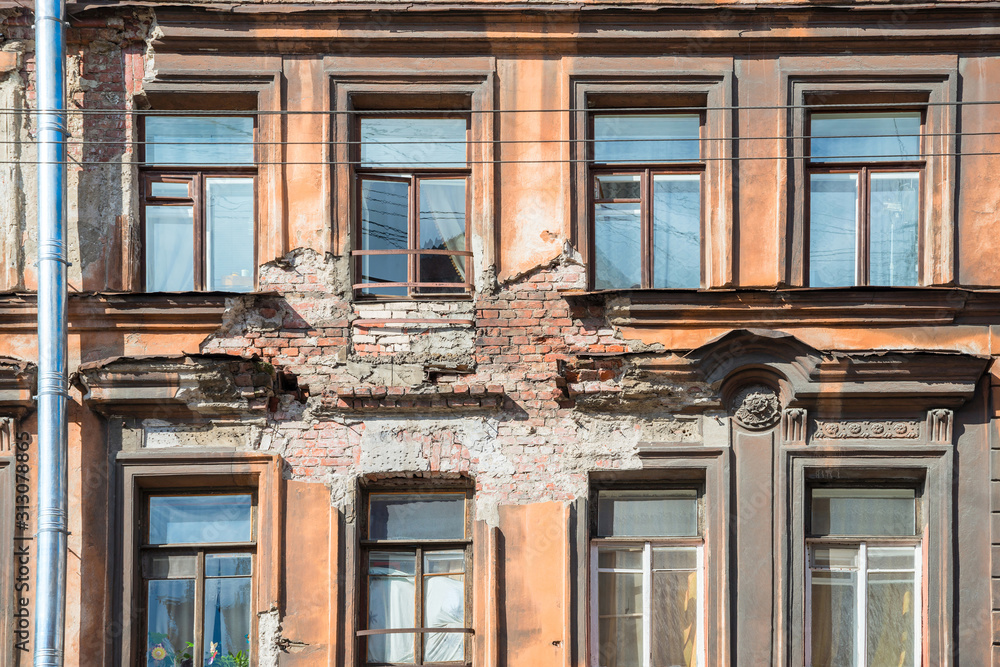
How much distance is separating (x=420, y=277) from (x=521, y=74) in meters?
1.68

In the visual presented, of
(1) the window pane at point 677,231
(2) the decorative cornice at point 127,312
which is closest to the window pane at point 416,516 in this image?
(2) the decorative cornice at point 127,312

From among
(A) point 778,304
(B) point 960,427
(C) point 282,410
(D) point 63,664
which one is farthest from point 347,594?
(B) point 960,427

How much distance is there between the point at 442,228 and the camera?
28.9ft

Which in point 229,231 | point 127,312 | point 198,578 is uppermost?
point 229,231

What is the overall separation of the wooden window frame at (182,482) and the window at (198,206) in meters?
1.30

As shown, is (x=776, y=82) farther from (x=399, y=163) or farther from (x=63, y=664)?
(x=63, y=664)

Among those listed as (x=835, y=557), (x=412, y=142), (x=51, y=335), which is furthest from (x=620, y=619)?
(x=51, y=335)

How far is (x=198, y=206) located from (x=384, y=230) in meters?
1.39

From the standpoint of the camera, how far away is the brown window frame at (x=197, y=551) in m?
8.24

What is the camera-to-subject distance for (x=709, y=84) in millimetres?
8703

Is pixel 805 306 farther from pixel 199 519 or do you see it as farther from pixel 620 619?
pixel 199 519

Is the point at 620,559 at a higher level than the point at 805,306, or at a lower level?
lower

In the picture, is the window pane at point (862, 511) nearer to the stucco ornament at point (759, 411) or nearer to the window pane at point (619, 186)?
the stucco ornament at point (759, 411)

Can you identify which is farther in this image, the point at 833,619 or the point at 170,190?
the point at 170,190
